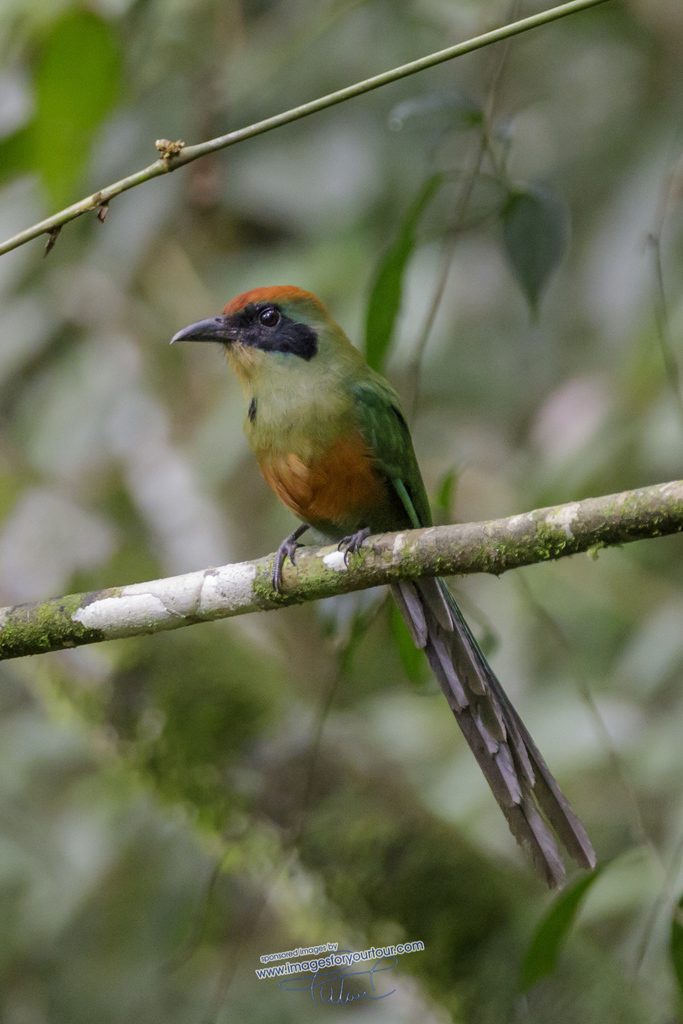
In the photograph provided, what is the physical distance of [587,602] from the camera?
14.5 feet

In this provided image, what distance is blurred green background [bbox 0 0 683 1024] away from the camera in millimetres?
2838

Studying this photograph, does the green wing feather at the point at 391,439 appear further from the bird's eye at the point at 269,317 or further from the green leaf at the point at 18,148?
the green leaf at the point at 18,148

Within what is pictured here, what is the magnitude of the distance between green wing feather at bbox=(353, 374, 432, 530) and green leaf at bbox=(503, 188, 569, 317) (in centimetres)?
44

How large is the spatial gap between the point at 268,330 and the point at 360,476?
0.55 m

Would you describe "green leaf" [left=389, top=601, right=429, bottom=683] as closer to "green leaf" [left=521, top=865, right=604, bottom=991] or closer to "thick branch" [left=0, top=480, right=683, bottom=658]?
"thick branch" [left=0, top=480, right=683, bottom=658]

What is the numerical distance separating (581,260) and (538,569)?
1538 mm

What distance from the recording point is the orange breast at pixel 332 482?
8.39ft

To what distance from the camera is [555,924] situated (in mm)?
2020

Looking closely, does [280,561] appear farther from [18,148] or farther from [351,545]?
[18,148]

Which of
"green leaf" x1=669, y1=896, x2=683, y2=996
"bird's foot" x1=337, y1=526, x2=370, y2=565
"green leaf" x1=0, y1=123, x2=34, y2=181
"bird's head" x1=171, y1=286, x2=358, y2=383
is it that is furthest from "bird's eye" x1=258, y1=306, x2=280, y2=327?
"green leaf" x1=669, y1=896, x2=683, y2=996

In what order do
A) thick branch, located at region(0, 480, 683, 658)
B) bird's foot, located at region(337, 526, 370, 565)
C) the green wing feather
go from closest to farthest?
thick branch, located at region(0, 480, 683, 658), bird's foot, located at region(337, 526, 370, 565), the green wing feather

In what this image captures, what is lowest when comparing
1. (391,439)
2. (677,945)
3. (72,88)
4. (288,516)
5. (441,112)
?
(288,516)

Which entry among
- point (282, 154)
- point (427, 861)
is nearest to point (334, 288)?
point (282, 154)

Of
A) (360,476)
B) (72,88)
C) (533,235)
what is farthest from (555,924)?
(72,88)
